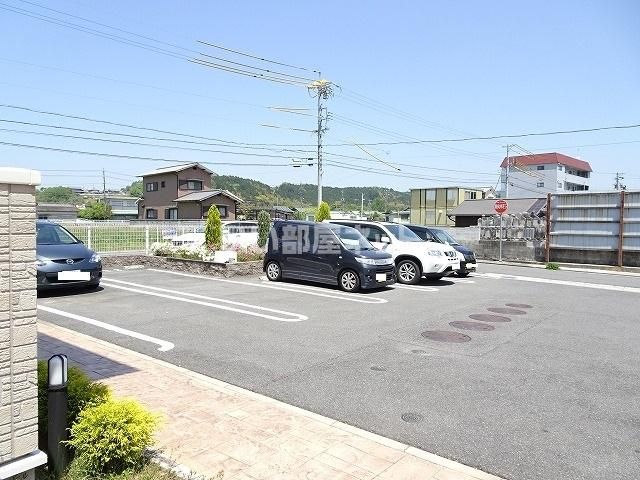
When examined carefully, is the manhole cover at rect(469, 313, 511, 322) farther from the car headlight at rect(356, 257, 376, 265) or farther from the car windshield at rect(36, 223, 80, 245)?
the car windshield at rect(36, 223, 80, 245)

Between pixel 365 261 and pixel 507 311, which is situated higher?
pixel 365 261

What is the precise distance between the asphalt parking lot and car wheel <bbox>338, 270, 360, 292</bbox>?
0.43 meters

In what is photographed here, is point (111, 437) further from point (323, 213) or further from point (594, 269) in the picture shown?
point (594, 269)

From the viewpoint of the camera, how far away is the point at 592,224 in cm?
1794

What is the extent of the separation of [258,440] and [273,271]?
9029 millimetres

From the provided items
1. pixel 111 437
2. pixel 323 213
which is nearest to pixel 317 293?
pixel 111 437

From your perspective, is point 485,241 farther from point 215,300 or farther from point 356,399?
point 356,399

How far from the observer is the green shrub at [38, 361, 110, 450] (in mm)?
3039

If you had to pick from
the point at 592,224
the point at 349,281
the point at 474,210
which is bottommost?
the point at 349,281

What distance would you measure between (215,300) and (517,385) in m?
6.35

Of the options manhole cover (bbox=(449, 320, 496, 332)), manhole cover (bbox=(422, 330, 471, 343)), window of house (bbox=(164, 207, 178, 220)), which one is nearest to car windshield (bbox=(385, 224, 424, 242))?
manhole cover (bbox=(449, 320, 496, 332))

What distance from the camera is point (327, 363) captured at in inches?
218

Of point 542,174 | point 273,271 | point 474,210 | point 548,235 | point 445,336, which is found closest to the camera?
point 445,336

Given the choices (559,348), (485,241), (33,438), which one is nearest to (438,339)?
(559,348)
